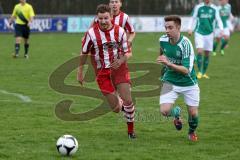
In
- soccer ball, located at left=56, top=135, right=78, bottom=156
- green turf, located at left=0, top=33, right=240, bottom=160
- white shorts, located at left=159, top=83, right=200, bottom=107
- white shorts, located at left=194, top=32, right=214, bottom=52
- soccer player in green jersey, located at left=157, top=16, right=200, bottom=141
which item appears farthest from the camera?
white shorts, located at left=194, top=32, right=214, bottom=52

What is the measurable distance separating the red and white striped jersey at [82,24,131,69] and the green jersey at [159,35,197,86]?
645 mm

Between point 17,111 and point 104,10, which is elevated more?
point 104,10

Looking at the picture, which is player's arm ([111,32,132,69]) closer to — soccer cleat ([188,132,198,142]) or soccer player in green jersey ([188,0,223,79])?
soccer cleat ([188,132,198,142])

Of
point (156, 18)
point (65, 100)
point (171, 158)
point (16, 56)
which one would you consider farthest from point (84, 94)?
point (156, 18)

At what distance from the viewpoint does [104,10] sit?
28.2ft

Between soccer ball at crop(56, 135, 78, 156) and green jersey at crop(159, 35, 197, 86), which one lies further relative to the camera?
green jersey at crop(159, 35, 197, 86)

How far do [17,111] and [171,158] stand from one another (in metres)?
4.15

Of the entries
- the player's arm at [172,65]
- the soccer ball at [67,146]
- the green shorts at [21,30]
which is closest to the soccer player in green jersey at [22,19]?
the green shorts at [21,30]

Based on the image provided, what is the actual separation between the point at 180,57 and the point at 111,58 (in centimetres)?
109

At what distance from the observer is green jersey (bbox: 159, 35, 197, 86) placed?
27.8 ft

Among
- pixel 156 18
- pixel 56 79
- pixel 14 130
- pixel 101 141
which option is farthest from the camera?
pixel 156 18

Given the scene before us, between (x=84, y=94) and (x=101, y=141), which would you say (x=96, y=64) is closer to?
(x=101, y=141)

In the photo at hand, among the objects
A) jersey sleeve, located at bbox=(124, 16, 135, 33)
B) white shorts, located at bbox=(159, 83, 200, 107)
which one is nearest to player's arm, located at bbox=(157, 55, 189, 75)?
white shorts, located at bbox=(159, 83, 200, 107)

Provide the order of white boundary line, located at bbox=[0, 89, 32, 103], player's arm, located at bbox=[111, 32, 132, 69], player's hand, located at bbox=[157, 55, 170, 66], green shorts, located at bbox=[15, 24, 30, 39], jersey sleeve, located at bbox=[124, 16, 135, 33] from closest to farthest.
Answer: player's hand, located at bbox=[157, 55, 170, 66] < player's arm, located at bbox=[111, 32, 132, 69] < jersey sleeve, located at bbox=[124, 16, 135, 33] < white boundary line, located at bbox=[0, 89, 32, 103] < green shorts, located at bbox=[15, 24, 30, 39]
